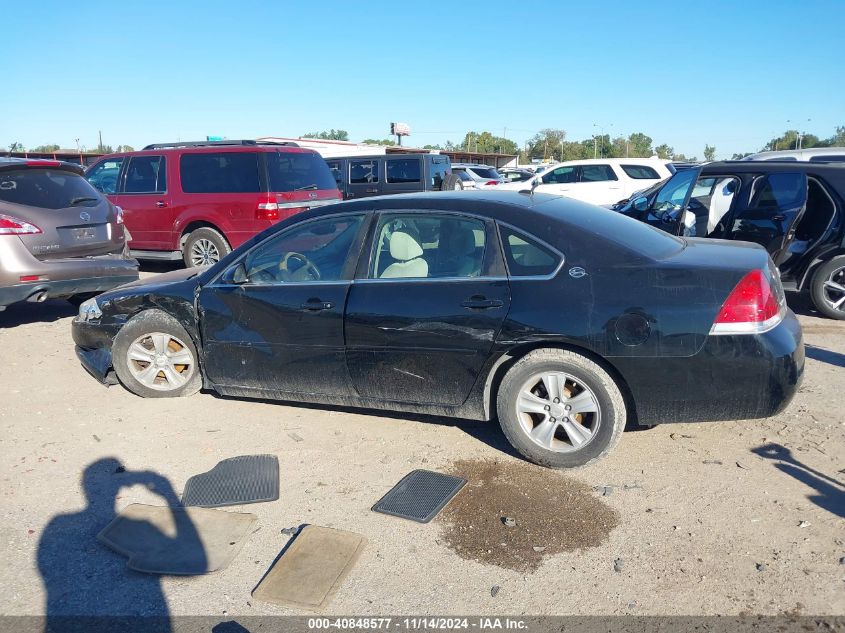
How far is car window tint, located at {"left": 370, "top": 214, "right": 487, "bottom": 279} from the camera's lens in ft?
14.3

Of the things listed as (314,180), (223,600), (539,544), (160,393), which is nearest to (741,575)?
(539,544)

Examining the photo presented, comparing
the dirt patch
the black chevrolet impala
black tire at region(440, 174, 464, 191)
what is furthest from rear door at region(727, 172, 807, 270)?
black tire at region(440, 174, 464, 191)

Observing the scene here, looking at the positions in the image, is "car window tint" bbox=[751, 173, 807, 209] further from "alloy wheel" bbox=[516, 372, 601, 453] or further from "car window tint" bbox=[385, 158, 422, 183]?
"car window tint" bbox=[385, 158, 422, 183]

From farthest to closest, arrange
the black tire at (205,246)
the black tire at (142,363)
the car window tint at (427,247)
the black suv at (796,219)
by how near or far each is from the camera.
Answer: the black tire at (205,246), the black suv at (796,219), the black tire at (142,363), the car window tint at (427,247)

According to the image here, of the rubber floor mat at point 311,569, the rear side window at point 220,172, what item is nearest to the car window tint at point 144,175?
the rear side window at point 220,172

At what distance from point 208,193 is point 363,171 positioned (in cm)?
812

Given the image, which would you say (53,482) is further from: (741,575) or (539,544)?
(741,575)

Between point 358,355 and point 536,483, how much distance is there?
1368 mm

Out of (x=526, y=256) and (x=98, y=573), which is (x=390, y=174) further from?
(x=98, y=573)

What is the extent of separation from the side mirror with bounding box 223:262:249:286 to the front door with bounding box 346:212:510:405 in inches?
36.9

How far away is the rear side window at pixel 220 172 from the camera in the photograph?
32.4 ft

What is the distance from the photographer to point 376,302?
4.46 m

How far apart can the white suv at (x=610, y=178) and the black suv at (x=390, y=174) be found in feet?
7.12

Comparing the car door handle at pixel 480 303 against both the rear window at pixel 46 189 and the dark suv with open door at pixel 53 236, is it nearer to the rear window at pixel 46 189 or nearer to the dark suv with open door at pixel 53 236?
the dark suv with open door at pixel 53 236
